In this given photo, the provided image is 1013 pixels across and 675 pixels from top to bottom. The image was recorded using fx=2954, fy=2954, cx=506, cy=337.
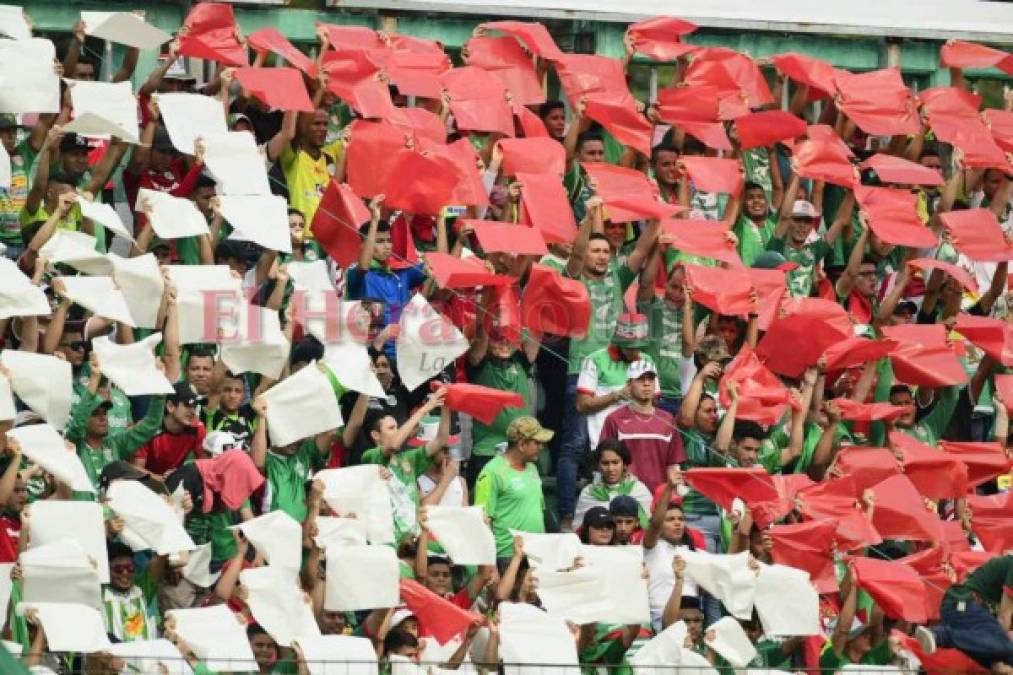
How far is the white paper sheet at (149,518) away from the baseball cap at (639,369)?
282 centimetres

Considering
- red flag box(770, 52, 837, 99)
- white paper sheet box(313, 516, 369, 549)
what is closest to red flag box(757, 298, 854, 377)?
red flag box(770, 52, 837, 99)

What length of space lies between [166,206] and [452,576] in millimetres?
2449

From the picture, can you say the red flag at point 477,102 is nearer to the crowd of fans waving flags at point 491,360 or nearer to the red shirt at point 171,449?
the crowd of fans waving flags at point 491,360

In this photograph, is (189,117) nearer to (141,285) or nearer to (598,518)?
(141,285)

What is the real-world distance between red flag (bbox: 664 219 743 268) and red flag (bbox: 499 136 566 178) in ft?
2.38

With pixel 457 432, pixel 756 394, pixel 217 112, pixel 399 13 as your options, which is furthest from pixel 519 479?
pixel 399 13

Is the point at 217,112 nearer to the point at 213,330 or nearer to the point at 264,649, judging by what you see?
the point at 213,330

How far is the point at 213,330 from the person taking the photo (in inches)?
581

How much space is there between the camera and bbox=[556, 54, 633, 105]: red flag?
1698 centimetres

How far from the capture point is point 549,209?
1603 cm

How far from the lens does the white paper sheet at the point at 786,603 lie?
1441 centimetres

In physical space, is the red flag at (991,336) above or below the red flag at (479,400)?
below

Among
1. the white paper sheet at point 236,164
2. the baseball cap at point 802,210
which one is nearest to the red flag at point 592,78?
the baseball cap at point 802,210

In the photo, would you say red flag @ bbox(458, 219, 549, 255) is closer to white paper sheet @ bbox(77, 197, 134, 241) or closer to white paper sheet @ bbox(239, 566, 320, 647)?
white paper sheet @ bbox(77, 197, 134, 241)
